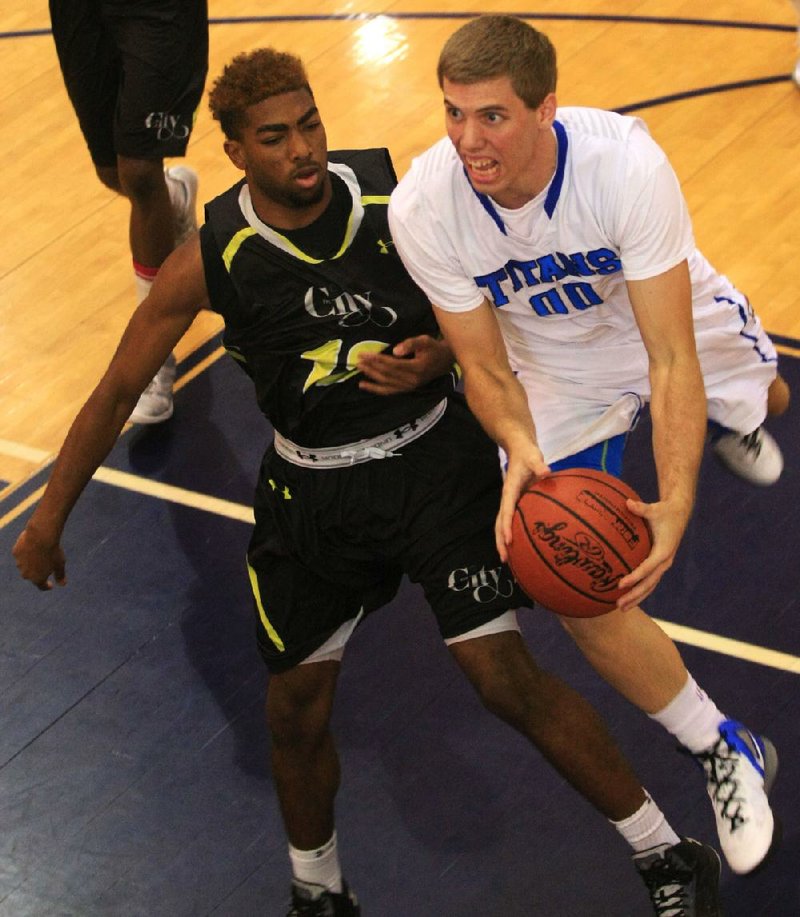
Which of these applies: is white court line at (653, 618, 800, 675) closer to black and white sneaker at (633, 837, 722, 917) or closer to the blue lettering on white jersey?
black and white sneaker at (633, 837, 722, 917)

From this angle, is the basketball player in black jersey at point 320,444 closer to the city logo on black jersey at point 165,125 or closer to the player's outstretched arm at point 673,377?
the player's outstretched arm at point 673,377

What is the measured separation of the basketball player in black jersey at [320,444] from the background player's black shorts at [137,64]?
1760mm

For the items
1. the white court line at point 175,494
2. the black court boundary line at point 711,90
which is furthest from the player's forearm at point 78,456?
the black court boundary line at point 711,90

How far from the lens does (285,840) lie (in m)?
4.13

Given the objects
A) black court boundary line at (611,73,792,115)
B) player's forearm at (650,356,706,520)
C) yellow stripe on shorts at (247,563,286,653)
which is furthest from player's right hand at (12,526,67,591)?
black court boundary line at (611,73,792,115)

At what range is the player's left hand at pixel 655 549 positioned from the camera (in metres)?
3.29

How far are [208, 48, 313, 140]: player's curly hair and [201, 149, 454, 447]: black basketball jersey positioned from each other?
0.20 metres

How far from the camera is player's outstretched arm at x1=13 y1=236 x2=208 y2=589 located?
379 centimetres

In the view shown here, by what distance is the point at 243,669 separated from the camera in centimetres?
468

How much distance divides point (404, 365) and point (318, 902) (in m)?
1.29

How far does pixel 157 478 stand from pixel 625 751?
2.04 metres

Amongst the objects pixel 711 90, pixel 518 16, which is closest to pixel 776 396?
pixel 711 90

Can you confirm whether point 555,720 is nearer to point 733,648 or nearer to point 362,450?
point 362,450

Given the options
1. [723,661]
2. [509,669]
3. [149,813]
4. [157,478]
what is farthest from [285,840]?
[157,478]
